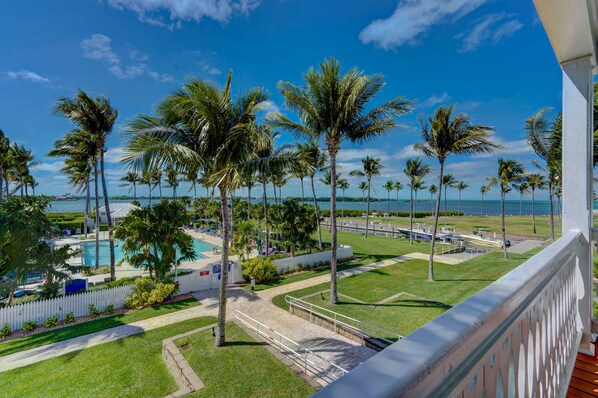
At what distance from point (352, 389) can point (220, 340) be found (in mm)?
9307

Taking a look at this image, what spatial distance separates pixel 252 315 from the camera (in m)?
11.4

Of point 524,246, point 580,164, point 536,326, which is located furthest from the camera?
point 524,246

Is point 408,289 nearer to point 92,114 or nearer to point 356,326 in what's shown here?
point 356,326

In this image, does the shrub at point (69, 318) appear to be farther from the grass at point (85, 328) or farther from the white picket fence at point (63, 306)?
the grass at point (85, 328)

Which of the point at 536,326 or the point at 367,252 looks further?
the point at 367,252

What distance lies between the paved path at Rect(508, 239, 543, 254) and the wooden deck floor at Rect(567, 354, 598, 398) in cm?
2531

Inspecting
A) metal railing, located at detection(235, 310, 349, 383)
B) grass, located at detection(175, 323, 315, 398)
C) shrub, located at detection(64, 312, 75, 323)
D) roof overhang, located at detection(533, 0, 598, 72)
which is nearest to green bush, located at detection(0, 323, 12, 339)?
shrub, located at detection(64, 312, 75, 323)

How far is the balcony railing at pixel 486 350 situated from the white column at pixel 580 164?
1.51 metres

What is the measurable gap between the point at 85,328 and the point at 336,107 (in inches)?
493

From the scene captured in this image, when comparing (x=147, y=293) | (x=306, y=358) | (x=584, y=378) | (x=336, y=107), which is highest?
(x=336, y=107)

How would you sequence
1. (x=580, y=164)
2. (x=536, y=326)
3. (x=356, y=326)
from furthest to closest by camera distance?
(x=356, y=326) < (x=580, y=164) < (x=536, y=326)

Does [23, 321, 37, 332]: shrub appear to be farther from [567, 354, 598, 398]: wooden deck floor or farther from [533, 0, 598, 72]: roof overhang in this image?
[533, 0, 598, 72]: roof overhang

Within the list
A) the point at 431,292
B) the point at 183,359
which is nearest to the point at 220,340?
the point at 183,359

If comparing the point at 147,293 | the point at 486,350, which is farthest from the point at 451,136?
the point at 147,293
